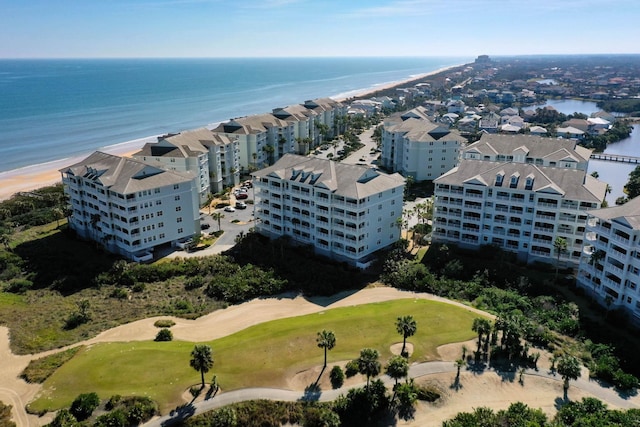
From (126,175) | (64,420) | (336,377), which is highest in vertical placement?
(126,175)

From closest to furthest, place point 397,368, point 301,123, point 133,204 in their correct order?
point 397,368
point 133,204
point 301,123

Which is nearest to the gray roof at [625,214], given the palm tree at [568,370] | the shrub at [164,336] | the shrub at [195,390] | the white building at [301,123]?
the palm tree at [568,370]

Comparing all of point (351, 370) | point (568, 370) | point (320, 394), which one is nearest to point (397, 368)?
point (351, 370)

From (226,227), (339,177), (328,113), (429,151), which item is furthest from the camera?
(328,113)

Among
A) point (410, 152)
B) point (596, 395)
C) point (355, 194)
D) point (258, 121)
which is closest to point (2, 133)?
point (258, 121)

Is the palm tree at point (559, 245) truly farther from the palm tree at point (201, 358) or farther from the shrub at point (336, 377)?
the palm tree at point (201, 358)

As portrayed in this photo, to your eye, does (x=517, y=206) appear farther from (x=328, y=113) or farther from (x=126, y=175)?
(x=328, y=113)

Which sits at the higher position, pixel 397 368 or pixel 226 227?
pixel 397 368
